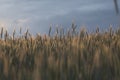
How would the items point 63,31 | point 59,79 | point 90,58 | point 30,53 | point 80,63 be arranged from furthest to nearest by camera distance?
point 63,31 → point 30,53 → point 90,58 → point 80,63 → point 59,79

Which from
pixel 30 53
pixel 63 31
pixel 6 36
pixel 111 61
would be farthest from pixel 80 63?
pixel 63 31

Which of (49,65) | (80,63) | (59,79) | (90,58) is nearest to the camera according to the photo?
(59,79)

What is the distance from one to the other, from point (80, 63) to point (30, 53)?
971 millimetres

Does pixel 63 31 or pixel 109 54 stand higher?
pixel 63 31

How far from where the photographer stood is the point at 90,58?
2414 millimetres

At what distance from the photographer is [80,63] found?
2.17 meters

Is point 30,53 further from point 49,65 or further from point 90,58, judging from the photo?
point 49,65

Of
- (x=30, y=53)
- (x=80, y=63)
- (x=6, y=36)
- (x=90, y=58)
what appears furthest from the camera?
(x=6, y=36)

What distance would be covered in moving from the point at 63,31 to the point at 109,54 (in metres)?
3.73

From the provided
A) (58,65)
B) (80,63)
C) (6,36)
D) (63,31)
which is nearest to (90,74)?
(58,65)

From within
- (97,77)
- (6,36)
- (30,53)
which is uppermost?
(6,36)

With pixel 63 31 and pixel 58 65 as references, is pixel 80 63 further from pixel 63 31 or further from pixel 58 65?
pixel 63 31

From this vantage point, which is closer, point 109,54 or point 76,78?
point 76,78

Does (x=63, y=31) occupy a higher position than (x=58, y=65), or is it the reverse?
(x=63, y=31)
